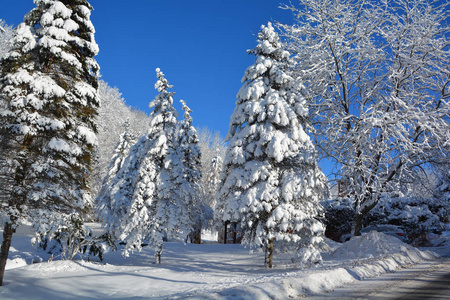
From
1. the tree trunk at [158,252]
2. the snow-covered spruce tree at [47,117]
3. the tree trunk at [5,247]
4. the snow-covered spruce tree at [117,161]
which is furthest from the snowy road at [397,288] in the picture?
the snow-covered spruce tree at [117,161]

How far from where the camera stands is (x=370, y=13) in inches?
535

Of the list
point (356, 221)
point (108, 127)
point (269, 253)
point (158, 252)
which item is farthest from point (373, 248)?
point (108, 127)

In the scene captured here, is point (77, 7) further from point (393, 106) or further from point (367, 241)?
point (367, 241)

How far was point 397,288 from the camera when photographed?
7.14 meters

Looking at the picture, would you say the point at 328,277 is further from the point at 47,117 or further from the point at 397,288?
the point at 47,117

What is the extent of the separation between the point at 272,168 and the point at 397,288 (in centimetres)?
747

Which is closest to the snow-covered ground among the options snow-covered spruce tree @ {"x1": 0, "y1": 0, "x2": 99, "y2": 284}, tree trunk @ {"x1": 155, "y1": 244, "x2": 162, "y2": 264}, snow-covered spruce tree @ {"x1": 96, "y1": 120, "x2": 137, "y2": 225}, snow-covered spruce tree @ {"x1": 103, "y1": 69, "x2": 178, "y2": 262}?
tree trunk @ {"x1": 155, "y1": 244, "x2": 162, "y2": 264}

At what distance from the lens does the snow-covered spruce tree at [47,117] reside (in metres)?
10.2

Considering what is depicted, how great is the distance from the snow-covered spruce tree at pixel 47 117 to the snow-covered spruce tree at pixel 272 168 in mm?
6568

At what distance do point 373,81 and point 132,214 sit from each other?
1441 cm

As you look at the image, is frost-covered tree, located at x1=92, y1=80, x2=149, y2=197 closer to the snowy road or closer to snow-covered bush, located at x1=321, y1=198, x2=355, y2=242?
snow-covered bush, located at x1=321, y1=198, x2=355, y2=242

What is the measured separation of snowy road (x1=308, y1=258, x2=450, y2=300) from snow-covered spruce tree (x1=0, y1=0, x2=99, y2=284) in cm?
931

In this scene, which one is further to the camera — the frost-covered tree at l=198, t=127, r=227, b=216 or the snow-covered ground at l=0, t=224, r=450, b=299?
the frost-covered tree at l=198, t=127, r=227, b=216

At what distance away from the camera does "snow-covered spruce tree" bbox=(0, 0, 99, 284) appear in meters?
10.2
